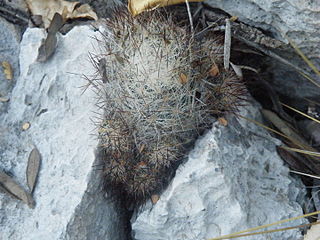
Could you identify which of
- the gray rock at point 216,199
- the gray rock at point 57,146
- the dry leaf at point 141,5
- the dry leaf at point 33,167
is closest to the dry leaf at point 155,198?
the gray rock at point 216,199

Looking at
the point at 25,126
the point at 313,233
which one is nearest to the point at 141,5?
the point at 25,126

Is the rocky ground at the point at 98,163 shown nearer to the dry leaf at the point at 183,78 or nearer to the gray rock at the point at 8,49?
the gray rock at the point at 8,49

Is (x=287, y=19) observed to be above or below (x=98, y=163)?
above

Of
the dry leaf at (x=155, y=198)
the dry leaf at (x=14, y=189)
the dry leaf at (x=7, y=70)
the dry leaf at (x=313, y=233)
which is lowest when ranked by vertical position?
the dry leaf at (x=313, y=233)

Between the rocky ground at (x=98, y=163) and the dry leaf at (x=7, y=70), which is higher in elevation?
the dry leaf at (x=7, y=70)

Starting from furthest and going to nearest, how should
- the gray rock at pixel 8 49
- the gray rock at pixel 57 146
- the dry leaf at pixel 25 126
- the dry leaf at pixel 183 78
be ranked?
the gray rock at pixel 8 49
the dry leaf at pixel 25 126
the gray rock at pixel 57 146
the dry leaf at pixel 183 78

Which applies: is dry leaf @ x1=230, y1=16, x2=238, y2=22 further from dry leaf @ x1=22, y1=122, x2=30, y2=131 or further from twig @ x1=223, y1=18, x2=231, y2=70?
dry leaf @ x1=22, y1=122, x2=30, y2=131

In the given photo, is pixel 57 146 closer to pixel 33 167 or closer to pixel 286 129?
pixel 33 167
